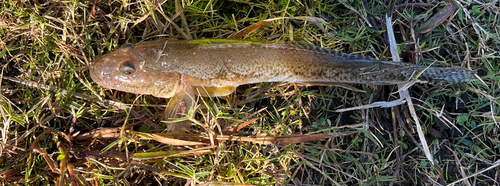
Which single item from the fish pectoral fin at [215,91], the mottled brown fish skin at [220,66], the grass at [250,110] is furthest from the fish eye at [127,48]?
the fish pectoral fin at [215,91]

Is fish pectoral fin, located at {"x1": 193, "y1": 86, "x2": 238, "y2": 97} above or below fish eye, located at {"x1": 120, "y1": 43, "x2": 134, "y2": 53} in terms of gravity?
below

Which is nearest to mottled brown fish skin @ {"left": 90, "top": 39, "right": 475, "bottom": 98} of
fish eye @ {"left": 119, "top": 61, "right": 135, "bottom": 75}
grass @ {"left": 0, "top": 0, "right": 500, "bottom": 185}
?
fish eye @ {"left": 119, "top": 61, "right": 135, "bottom": 75}

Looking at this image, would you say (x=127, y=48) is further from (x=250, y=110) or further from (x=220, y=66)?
(x=250, y=110)

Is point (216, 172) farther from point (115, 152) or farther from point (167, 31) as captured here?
point (167, 31)

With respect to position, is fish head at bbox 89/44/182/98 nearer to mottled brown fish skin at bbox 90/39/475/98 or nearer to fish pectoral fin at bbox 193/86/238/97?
mottled brown fish skin at bbox 90/39/475/98

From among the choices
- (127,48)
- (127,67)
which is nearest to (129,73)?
(127,67)

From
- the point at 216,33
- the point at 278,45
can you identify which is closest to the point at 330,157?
the point at 278,45

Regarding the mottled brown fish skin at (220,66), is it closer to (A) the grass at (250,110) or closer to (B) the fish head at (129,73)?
(B) the fish head at (129,73)
